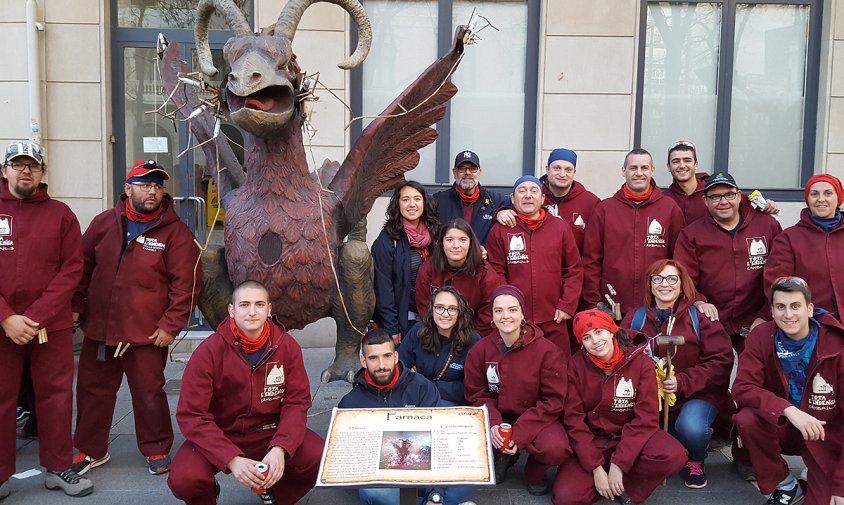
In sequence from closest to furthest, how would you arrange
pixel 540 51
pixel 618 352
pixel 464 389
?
pixel 618 352 → pixel 464 389 → pixel 540 51

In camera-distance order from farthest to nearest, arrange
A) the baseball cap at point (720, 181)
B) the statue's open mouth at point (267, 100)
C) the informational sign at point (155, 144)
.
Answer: the informational sign at point (155, 144) → the baseball cap at point (720, 181) → the statue's open mouth at point (267, 100)

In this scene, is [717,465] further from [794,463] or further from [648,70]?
[648,70]

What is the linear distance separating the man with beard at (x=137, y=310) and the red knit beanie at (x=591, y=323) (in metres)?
2.03

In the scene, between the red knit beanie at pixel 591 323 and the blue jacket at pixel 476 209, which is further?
the blue jacket at pixel 476 209

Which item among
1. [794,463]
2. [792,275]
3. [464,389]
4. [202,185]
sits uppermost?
[202,185]

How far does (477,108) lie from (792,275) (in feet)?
12.2

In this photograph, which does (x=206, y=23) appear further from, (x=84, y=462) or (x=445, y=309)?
(x=84, y=462)

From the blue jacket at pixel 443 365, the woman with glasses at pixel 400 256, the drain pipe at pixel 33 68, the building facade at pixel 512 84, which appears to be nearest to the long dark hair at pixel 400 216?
the woman with glasses at pixel 400 256

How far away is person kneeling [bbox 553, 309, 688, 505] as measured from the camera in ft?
11.0

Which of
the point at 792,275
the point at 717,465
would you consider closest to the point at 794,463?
the point at 717,465

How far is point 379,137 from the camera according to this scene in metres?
4.01

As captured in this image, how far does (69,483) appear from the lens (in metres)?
3.58

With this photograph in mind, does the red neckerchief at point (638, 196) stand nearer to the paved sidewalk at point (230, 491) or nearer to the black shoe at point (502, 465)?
the paved sidewalk at point (230, 491)

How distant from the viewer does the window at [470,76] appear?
676 cm
